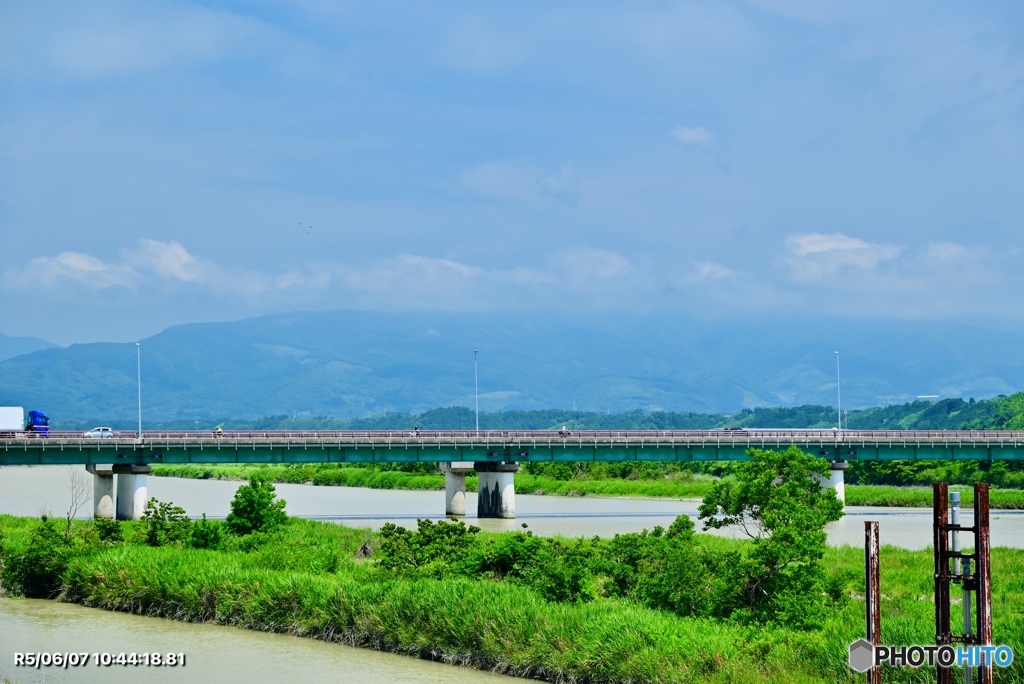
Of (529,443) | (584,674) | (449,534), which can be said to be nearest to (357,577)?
(449,534)

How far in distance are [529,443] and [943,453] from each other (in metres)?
35.9

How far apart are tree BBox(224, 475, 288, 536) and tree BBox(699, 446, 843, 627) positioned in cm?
2533

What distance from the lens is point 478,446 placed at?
98.7m

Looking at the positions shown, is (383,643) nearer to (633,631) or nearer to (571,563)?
(571,563)

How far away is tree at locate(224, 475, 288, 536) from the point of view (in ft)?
187

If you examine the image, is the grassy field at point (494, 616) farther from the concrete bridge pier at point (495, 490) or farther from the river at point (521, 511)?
the concrete bridge pier at point (495, 490)

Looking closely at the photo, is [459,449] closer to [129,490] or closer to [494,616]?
[129,490]

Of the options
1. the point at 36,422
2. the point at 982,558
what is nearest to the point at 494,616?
the point at 982,558

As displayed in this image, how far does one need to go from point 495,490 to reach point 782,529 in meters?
62.5

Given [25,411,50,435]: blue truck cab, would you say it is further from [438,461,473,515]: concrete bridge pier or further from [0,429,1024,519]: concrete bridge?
[438,461,473,515]: concrete bridge pier

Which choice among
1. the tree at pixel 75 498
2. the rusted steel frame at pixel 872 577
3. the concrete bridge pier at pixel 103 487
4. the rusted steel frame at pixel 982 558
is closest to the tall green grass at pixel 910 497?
the concrete bridge pier at pixel 103 487

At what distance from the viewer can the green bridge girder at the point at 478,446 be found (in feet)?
293

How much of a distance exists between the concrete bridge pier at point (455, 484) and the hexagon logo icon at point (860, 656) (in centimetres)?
6965

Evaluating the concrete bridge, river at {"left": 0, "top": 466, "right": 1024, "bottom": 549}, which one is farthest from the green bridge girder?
river at {"left": 0, "top": 466, "right": 1024, "bottom": 549}
